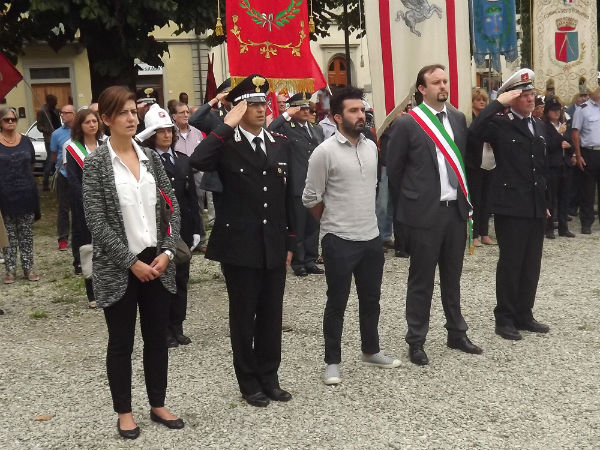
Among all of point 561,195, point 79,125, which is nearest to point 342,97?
point 79,125

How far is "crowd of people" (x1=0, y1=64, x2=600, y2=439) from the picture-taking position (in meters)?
4.67

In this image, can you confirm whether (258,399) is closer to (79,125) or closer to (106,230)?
(106,230)

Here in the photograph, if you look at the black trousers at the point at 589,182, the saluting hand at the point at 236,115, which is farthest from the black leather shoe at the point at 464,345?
the black trousers at the point at 589,182

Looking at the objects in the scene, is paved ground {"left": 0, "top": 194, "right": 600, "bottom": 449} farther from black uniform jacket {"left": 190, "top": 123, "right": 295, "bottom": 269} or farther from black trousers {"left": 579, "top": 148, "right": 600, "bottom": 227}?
black trousers {"left": 579, "top": 148, "right": 600, "bottom": 227}

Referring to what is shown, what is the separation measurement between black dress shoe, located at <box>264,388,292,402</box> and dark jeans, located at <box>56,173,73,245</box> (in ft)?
18.6

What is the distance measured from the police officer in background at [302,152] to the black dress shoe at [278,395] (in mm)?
3430

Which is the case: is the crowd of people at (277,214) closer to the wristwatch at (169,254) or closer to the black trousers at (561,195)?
the wristwatch at (169,254)

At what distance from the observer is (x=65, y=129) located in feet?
39.3

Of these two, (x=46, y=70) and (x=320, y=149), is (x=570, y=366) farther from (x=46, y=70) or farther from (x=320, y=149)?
(x=46, y=70)

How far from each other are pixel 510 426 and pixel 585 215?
7.73m

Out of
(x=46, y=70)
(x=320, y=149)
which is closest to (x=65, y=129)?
(x=320, y=149)

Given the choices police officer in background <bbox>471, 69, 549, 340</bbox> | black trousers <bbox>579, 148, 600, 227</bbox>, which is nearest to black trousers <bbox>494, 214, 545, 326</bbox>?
police officer in background <bbox>471, 69, 549, 340</bbox>

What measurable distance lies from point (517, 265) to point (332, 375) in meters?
1.92

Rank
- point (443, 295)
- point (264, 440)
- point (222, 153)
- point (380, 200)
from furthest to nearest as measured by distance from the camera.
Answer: point (380, 200) → point (443, 295) → point (222, 153) → point (264, 440)
